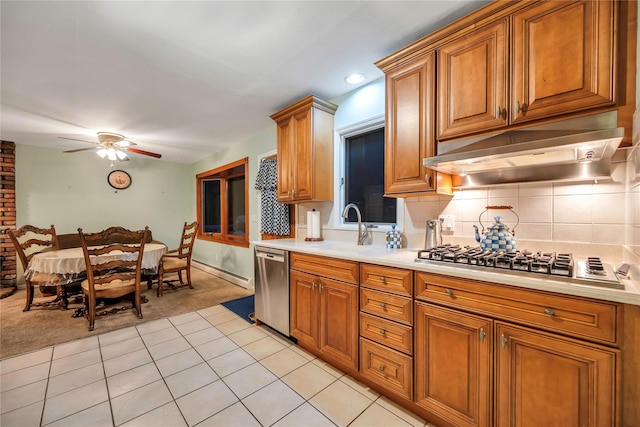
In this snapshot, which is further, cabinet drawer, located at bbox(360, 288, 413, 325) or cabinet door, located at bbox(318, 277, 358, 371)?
cabinet door, located at bbox(318, 277, 358, 371)

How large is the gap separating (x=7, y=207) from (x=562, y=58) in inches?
274

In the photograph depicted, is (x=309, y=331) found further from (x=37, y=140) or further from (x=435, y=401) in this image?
(x=37, y=140)

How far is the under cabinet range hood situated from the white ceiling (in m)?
0.89

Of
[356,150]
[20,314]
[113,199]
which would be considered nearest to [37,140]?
[113,199]

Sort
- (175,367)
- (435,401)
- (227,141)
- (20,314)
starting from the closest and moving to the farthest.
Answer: (435,401)
(175,367)
(20,314)
(227,141)

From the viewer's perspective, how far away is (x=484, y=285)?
4.17ft

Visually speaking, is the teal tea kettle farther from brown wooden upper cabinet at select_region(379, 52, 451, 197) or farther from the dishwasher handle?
the dishwasher handle

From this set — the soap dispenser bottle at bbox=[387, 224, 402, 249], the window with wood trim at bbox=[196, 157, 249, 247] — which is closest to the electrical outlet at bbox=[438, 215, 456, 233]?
the soap dispenser bottle at bbox=[387, 224, 402, 249]

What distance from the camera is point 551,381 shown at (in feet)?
3.63

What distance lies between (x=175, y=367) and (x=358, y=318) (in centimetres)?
152

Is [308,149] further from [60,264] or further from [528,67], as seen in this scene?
[60,264]

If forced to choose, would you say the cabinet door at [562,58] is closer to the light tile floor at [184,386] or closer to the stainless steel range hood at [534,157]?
the stainless steel range hood at [534,157]

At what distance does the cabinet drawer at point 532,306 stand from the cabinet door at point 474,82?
0.92 m

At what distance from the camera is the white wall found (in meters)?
4.42
